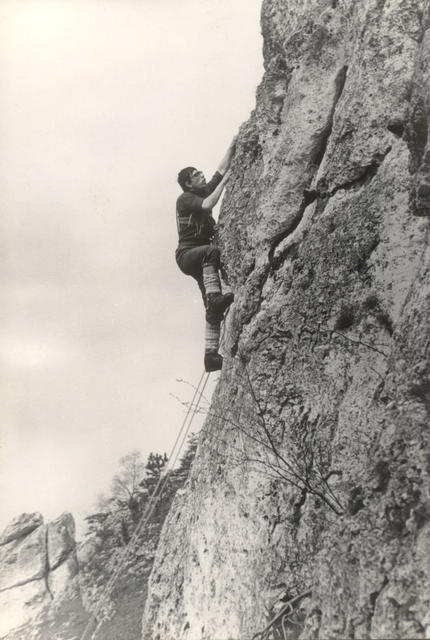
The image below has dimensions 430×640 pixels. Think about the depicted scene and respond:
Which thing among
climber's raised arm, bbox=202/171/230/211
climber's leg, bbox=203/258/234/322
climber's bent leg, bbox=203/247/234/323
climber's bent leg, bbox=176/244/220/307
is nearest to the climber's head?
climber's raised arm, bbox=202/171/230/211

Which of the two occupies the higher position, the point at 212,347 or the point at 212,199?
the point at 212,199

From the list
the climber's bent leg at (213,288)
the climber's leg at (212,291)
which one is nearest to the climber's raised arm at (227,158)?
the climber's bent leg at (213,288)

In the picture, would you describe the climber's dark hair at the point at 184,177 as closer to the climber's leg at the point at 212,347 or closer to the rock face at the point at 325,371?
the rock face at the point at 325,371

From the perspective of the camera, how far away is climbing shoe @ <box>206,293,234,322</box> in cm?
695

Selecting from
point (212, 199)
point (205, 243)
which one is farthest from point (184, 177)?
point (205, 243)

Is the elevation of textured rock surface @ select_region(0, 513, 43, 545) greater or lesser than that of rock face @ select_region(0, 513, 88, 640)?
greater

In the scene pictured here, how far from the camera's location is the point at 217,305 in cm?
698

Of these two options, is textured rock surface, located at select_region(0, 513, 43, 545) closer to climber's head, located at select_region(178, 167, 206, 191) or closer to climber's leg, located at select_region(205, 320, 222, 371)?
climber's leg, located at select_region(205, 320, 222, 371)

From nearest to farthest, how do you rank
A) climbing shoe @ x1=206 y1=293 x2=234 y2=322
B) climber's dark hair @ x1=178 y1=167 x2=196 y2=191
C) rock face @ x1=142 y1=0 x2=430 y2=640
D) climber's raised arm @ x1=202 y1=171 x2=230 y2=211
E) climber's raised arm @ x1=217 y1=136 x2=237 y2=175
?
rock face @ x1=142 y1=0 x2=430 y2=640
climbing shoe @ x1=206 y1=293 x2=234 y2=322
climber's raised arm @ x1=202 y1=171 x2=230 y2=211
climber's dark hair @ x1=178 y1=167 x2=196 y2=191
climber's raised arm @ x1=217 y1=136 x2=237 y2=175

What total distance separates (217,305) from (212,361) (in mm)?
793

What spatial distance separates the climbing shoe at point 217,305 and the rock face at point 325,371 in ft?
0.66

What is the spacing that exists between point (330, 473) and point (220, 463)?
5.66ft

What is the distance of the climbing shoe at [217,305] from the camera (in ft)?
22.8

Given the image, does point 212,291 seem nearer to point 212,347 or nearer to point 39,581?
point 212,347
